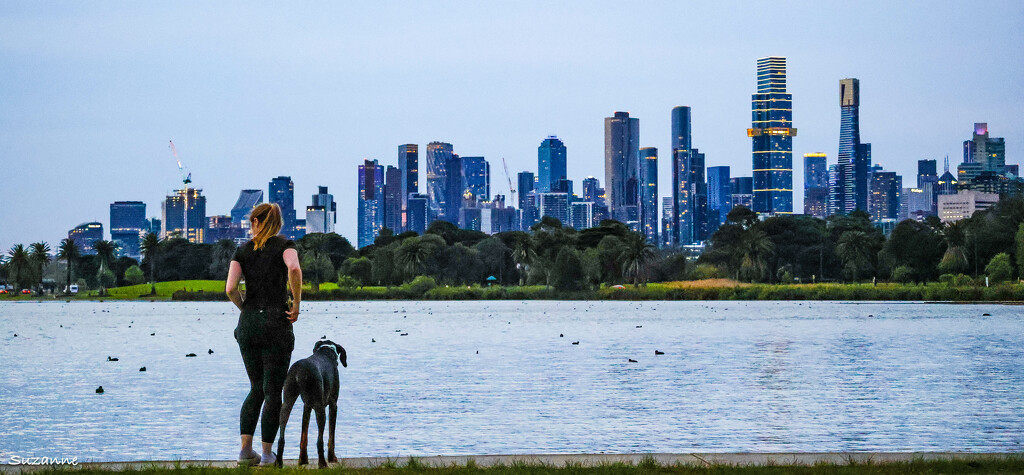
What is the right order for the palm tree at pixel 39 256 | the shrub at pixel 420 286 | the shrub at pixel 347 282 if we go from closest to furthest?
the shrub at pixel 420 286
the shrub at pixel 347 282
the palm tree at pixel 39 256

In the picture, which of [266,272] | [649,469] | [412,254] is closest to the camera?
[649,469]

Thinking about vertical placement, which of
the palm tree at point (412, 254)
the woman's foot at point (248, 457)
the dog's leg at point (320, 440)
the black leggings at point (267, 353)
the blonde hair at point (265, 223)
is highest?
the palm tree at point (412, 254)

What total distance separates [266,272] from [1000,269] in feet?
332

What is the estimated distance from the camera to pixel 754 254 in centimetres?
13650

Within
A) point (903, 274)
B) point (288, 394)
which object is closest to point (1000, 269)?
point (903, 274)

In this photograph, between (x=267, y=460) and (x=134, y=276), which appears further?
(x=134, y=276)

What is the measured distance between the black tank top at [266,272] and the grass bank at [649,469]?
5.09 feet

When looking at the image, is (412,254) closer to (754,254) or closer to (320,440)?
(754,254)

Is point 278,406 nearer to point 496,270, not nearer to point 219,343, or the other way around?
point 219,343

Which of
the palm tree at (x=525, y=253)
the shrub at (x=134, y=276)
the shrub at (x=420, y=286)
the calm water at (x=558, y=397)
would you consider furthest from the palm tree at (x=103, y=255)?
the calm water at (x=558, y=397)

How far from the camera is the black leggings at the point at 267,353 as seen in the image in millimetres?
10633

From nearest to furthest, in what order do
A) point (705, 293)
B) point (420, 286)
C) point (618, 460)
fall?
1. point (618, 460)
2. point (705, 293)
3. point (420, 286)

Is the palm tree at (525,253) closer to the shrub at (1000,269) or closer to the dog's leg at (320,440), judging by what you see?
the shrub at (1000,269)

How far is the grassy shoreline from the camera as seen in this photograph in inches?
3698
